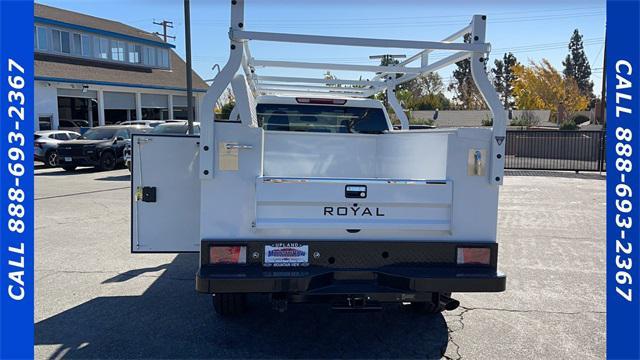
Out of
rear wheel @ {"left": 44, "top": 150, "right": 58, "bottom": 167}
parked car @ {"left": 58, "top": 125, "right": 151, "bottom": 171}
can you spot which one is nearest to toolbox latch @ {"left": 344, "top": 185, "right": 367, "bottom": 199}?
parked car @ {"left": 58, "top": 125, "right": 151, "bottom": 171}

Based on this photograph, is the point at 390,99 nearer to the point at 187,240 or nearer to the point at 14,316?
the point at 187,240

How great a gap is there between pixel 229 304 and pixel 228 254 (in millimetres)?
992

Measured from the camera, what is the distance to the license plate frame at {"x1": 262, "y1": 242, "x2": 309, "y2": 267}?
3707 millimetres

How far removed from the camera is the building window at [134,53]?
35812mm

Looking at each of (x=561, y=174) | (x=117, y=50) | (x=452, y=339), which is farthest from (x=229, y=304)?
(x=117, y=50)

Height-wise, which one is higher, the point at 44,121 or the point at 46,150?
the point at 44,121

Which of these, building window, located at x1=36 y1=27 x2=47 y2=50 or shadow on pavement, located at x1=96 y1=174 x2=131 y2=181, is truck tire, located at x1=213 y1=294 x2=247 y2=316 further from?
building window, located at x1=36 y1=27 x2=47 y2=50

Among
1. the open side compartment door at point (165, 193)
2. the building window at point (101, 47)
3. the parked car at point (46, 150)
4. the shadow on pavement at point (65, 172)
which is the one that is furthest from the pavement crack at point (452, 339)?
the building window at point (101, 47)

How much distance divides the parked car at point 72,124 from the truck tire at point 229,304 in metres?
27.7

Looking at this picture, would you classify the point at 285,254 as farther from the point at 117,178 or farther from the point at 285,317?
the point at 117,178

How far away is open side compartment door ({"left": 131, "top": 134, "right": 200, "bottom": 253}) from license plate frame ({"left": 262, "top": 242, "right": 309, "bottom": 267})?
3.50ft

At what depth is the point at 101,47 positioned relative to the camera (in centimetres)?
3338

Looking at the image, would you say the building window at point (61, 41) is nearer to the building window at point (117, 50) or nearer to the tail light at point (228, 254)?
the building window at point (117, 50)

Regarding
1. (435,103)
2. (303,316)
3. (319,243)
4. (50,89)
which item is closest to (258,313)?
(303,316)
